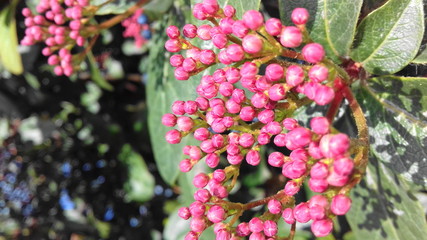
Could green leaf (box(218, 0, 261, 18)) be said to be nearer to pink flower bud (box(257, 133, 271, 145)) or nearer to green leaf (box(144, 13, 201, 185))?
pink flower bud (box(257, 133, 271, 145))

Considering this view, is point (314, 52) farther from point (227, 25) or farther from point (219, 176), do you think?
point (219, 176)

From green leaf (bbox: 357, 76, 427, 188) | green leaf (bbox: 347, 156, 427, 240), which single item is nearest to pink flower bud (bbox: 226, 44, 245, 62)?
green leaf (bbox: 357, 76, 427, 188)

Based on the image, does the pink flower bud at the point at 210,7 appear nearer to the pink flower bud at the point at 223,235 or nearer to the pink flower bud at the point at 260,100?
the pink flower bud at the point at 260,100

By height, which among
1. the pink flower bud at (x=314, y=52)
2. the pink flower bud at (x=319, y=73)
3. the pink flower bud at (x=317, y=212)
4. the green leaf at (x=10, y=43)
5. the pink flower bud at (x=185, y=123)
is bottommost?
the green leaf at (x=10, y=43)

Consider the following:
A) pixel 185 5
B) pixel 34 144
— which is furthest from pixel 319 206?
pixel 34 144

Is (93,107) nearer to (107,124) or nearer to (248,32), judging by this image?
(107,124)

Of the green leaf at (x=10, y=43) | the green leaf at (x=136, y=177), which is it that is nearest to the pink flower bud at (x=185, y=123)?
the green leaf at (x=10, y=43)
